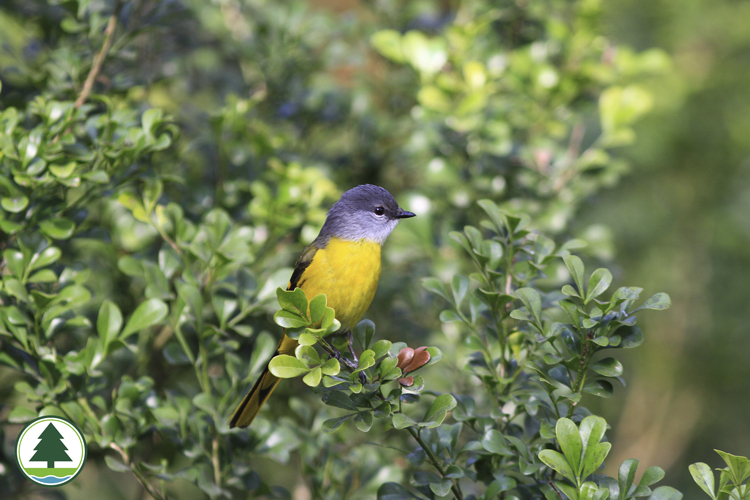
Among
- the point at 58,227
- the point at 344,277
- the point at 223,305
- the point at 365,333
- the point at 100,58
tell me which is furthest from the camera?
the point at 100,58

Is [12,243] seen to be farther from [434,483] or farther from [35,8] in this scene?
[434,483]

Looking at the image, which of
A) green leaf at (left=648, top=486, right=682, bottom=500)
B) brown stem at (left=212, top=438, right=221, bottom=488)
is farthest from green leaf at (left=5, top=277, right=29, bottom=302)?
green leaf at (left=648, top=486, right=682, bottom=500)

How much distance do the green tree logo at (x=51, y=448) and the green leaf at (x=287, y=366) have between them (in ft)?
3.04

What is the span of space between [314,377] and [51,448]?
1.08m

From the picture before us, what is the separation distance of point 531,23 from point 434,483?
9.71 feet

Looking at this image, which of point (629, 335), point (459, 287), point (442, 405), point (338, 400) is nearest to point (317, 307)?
point (338, 400)

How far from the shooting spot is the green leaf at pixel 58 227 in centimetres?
198

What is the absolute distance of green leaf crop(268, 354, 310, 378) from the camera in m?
1.54

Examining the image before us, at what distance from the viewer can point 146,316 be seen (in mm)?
1961

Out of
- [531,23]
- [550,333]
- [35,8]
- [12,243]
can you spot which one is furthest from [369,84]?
[550,333]

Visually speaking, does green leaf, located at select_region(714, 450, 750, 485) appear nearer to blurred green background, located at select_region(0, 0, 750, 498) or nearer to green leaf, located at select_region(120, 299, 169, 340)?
blurred green background, located at select_region(0, 0, 750, 498)

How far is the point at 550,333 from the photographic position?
5.14 ft

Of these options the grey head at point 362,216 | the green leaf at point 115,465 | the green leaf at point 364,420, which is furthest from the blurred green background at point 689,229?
the green leaf at point 115,465

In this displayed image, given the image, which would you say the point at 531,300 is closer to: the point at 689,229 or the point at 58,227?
the point at 58,227
